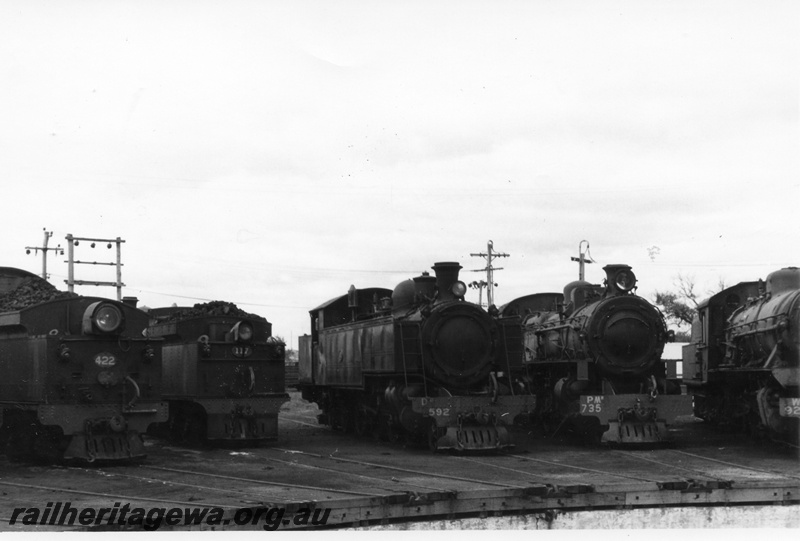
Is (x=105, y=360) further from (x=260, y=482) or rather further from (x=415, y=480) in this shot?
(x=415, y=480)

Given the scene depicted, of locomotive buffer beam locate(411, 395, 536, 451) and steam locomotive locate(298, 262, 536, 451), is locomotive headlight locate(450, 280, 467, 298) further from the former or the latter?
locomotive buffer beam locate(411, 395, 536, 451)

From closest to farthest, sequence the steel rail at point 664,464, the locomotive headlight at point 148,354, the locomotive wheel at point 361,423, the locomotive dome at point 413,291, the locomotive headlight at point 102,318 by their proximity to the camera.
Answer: the steel rail at point 664,464
the locomotive headlight at point 102,318
the locomotive headlight at point 148,354
the locomotive dome at point 413,291
the locomotive wheel at point 361,423

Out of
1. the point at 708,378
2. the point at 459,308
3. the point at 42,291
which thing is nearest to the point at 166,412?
the point at 42,291

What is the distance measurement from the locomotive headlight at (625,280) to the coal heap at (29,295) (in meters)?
10.2

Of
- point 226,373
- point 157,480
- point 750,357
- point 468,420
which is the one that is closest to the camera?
point 157,480

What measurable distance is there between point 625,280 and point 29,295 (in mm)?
11098

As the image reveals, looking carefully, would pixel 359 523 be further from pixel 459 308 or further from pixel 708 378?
pixel 708 378

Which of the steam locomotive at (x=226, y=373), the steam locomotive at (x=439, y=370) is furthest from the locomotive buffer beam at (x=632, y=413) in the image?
the steam locomotive at (x=226, y=373)

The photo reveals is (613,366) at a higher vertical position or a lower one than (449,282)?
lower

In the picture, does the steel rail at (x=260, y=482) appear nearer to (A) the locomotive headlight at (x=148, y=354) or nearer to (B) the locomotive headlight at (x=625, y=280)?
(A) the locomotive headlight at (x=148, y=354)

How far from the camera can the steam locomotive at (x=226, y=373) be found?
1867 cm

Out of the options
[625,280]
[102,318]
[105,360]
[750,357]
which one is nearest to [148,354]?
[105,360]

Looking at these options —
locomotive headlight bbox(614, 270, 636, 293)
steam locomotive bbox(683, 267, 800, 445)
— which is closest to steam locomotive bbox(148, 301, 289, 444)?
locomotive headlight bbox(614, 270, 636, 293)

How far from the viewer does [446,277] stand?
1873 cm
